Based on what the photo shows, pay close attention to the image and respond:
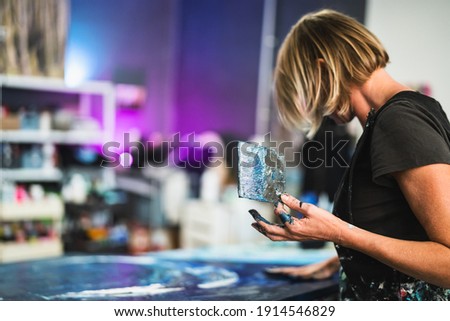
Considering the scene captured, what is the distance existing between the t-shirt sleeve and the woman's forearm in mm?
132

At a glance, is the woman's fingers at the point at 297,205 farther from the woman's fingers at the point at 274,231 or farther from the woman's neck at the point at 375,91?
the woman's neck at the point at 375,91

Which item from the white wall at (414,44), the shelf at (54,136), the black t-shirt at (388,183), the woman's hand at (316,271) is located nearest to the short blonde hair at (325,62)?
the black t-shirt at (388,183)

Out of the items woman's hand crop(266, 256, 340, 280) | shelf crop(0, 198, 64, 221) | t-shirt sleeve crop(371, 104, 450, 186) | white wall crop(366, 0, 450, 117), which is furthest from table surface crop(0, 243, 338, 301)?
shelf crop(0, 198, 64, 221)

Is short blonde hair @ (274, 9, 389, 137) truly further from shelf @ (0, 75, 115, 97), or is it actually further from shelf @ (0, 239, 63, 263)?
shelf @ (0, 75, 115, 97)

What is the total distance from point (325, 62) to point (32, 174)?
128 inches

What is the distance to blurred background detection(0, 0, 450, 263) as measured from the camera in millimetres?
3639

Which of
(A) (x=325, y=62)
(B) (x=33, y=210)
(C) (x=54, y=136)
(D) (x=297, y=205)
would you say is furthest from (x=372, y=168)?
(C) (x=54, y=136)

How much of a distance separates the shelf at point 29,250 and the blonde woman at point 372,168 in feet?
9.51

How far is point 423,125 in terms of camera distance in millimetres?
921

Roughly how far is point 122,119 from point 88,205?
4.65ft

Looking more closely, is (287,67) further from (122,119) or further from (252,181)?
(122,119)

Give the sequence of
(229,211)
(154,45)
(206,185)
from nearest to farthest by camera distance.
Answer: (229,211) < (206,185) < (154,45)

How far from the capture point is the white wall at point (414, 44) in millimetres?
1894
